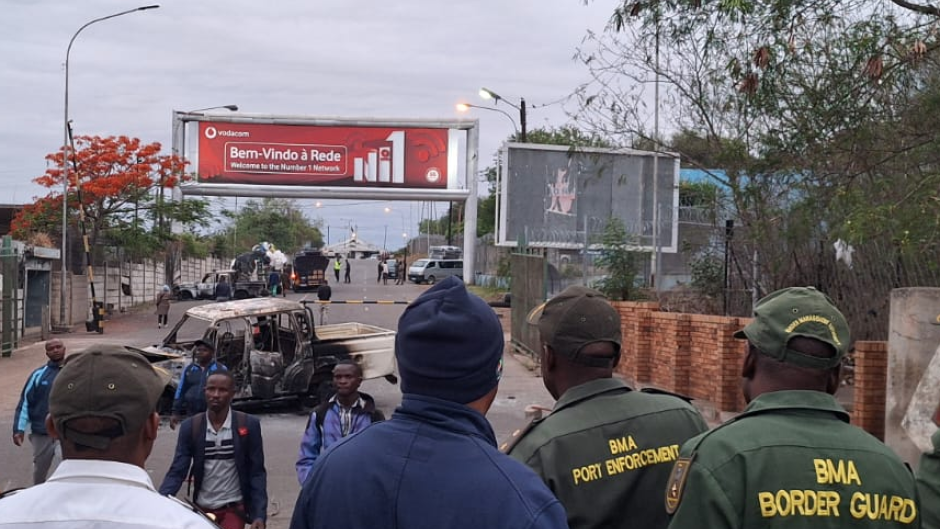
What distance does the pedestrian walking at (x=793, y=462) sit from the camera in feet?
7.41

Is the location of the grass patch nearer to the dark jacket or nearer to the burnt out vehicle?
the burnt out vehicle

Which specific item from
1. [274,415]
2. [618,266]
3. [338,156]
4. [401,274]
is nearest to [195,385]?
[274,415]

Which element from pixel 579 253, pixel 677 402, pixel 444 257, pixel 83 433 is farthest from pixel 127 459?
pixel 444 257

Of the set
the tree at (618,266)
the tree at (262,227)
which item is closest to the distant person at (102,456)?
the tree at (618,266)

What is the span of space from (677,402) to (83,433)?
1899mm

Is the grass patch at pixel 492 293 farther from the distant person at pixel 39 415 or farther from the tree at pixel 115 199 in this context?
the distant person at pixel 39 415

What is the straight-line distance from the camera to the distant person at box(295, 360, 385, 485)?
19.3 ft

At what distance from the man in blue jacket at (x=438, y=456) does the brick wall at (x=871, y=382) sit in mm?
7992

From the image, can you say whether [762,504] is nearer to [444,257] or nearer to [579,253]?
[579,253]

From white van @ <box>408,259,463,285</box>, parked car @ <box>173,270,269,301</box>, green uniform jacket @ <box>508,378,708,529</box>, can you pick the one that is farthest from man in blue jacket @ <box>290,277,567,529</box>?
white van @ <box>408,259,463,285</box>

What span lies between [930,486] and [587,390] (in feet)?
3.51

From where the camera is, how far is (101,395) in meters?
2.20

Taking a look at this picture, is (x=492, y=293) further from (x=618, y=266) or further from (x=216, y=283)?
(x=618, y=266)

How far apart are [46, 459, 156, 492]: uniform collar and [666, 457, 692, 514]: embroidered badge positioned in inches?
51.3
